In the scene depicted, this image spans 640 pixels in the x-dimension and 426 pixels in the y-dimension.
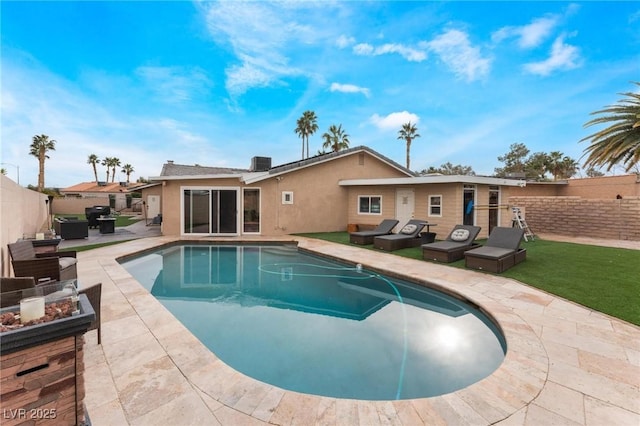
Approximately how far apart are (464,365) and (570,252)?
8377mm

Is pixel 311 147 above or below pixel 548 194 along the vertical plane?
above

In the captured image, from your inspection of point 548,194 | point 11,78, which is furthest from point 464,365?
point 548,194

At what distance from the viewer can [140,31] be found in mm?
10922

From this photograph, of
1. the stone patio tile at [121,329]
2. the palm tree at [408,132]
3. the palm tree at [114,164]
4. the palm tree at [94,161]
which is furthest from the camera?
the palm tree at [114,164]

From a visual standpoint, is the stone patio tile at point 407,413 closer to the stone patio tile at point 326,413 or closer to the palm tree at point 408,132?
the stone patio tile at point 326,413

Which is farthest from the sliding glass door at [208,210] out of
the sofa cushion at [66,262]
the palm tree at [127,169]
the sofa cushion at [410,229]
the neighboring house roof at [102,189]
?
the palm tree at [127,169]

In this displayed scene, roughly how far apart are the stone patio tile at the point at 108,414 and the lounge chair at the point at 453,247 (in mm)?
8077

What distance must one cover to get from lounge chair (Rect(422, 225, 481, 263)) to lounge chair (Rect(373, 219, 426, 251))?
60.6 inches

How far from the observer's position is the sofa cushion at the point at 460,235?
31.1 feet

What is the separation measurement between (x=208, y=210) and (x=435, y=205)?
10363 mm

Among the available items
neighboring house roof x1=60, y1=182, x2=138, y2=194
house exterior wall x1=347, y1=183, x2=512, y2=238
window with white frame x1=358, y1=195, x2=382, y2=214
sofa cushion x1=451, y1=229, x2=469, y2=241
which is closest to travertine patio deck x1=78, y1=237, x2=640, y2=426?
sofa cushion x1=451, y1=229, x2=469, y2=241

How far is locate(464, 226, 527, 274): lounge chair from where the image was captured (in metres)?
7.46

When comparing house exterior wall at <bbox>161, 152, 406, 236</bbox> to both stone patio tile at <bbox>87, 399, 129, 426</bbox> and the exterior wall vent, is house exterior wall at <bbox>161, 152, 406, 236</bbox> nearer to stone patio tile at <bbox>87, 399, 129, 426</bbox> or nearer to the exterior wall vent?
the exterior wall vent

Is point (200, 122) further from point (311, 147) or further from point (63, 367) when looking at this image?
point (311, 147)
